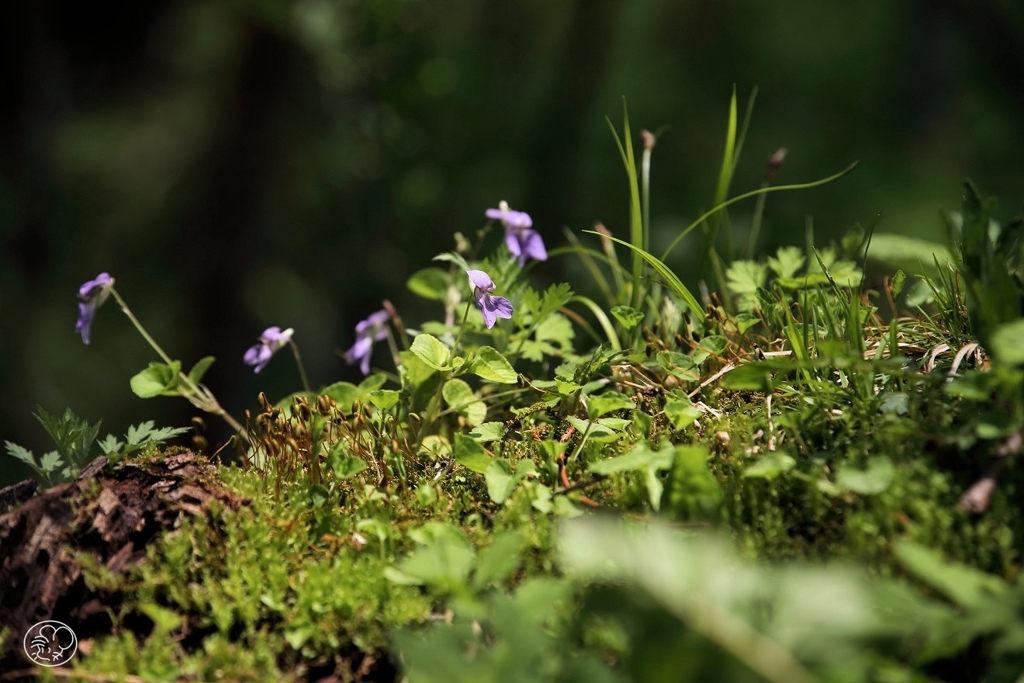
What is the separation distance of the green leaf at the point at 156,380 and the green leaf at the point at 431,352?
1.66 ft

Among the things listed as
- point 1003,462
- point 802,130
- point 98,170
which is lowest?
point 802,130

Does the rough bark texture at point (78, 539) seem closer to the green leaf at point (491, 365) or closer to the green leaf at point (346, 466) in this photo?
the green leaf at point (346, 466)

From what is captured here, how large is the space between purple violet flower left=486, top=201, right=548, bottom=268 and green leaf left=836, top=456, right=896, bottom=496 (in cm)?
91

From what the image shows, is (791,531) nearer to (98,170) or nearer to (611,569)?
(611,569)

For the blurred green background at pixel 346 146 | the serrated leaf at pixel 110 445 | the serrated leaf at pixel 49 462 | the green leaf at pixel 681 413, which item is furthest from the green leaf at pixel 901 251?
the blurred green background at pixel 346 146

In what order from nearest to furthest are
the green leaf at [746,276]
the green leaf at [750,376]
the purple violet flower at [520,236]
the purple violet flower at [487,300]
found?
1. the green leaf at [750,376]
2. the purple violet flower at [487,300]
3. the green leaf at [746,276]
4. the purple violet flower at [520,236]

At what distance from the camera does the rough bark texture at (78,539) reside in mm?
1097

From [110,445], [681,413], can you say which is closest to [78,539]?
[110,445]

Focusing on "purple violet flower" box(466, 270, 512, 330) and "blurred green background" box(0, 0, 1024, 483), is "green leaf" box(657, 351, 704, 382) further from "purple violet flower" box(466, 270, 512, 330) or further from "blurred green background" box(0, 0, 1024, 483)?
"blurred green background" box(0, 0, 1024, 483)

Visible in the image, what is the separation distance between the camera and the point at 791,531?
1.07 meters

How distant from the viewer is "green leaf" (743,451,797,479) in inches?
41.5

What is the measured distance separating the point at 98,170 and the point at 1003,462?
23.0 ft

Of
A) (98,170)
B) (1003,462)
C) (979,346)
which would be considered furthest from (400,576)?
(98,170)

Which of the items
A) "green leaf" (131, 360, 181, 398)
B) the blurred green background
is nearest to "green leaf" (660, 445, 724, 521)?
"green leaf" (131, 360, 181, 398)
